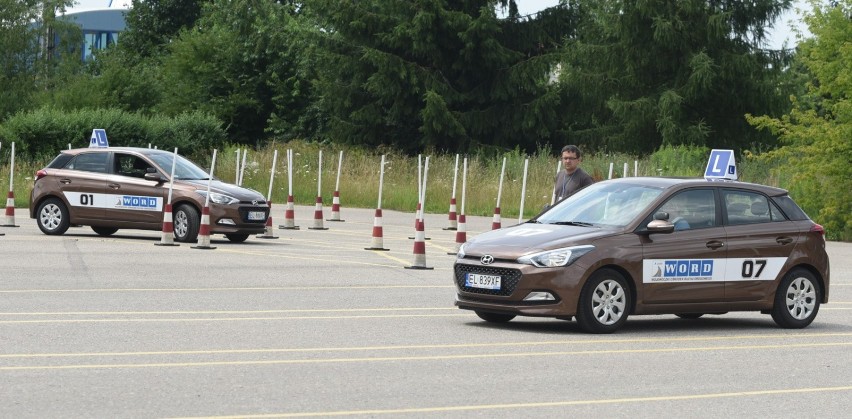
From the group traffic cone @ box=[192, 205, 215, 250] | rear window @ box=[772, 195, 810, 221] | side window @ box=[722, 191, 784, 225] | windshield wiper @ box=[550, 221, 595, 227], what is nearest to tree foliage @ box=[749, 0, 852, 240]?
traffic cone @ box=[192, 205, 215, 250]

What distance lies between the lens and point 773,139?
57.7 metres

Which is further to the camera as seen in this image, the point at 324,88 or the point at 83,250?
the point at 324,88

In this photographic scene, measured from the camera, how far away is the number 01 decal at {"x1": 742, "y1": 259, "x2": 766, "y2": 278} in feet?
48.6

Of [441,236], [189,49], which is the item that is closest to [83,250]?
[441,236]

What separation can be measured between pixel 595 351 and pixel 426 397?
3127 mm

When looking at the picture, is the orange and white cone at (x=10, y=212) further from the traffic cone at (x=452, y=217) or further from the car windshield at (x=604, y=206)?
the car windshield at (x=604, y=206)

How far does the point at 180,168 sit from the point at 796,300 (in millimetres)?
13763

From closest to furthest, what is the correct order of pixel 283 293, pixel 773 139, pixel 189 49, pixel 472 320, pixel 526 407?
pixel 526 407
pixel 472 320
pixel 283 293
pixel 773 139
pixel 189 49

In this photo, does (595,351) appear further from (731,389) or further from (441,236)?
(441,236)

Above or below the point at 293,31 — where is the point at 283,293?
below

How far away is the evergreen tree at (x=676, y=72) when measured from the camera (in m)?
54.9

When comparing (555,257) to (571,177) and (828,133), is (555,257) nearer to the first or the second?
(571,177)

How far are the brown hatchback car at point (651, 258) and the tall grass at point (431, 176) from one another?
24.5 metres

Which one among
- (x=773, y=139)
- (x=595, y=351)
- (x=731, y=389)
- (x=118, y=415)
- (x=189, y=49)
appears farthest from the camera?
(x=189, y=49)
